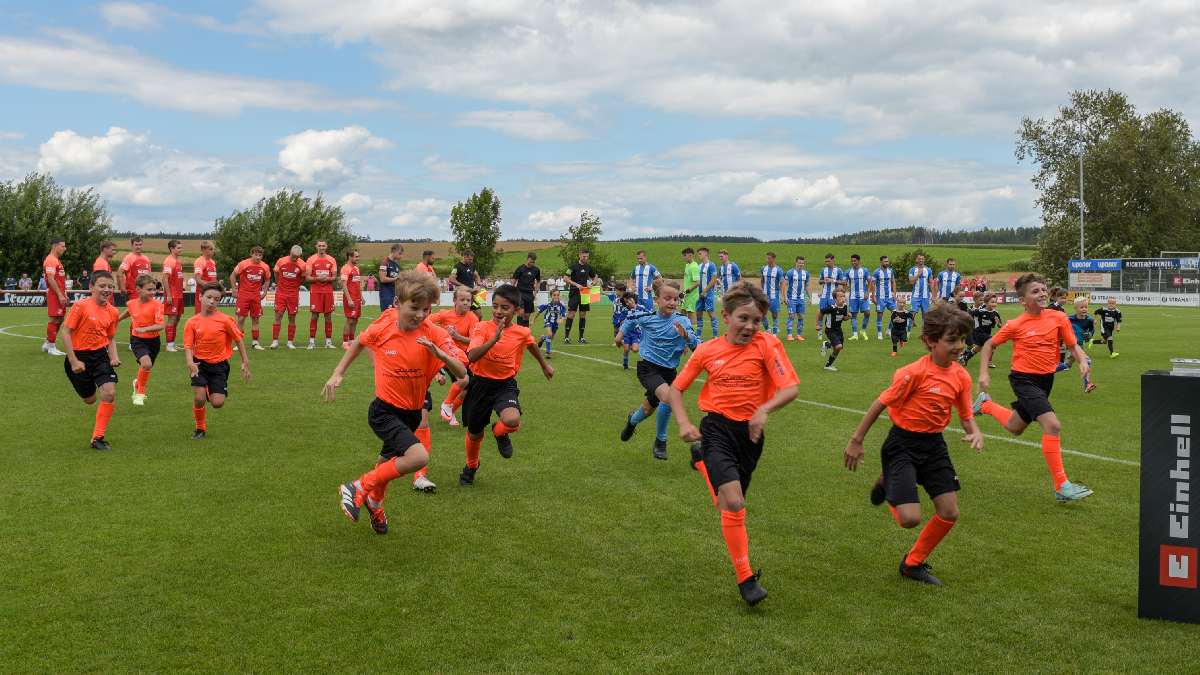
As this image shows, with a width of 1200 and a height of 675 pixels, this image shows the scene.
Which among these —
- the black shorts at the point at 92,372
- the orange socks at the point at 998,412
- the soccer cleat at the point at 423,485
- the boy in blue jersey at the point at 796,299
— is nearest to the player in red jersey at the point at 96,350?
the black shorts at the point at 92,372

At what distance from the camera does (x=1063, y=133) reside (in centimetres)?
7175

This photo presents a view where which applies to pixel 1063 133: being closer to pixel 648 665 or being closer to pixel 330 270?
pixel 330 270

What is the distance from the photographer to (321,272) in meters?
20.7

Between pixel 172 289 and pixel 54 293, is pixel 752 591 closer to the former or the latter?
pixel 54 293

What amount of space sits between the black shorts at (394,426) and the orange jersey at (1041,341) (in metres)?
5.31

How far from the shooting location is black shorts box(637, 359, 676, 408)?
32.6ft

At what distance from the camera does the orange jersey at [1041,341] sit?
8617 millimetres

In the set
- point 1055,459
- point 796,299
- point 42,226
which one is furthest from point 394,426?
point 42,226

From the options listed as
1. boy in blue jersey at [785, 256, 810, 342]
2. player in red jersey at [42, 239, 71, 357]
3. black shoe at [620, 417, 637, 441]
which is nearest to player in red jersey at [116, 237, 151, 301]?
player in red jersey at [42, 239, 71, 357]

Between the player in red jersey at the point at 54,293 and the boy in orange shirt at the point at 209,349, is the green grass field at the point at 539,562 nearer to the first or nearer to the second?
the boy in orange shirt at the point at 209,349

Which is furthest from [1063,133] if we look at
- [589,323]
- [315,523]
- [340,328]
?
[315,523]

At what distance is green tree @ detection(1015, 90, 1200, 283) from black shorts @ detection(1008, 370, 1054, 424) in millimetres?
66234

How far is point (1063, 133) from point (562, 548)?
2996 inches

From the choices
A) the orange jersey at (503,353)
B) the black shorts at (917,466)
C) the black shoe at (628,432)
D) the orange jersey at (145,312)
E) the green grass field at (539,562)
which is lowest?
the green grass field at (539,562)
